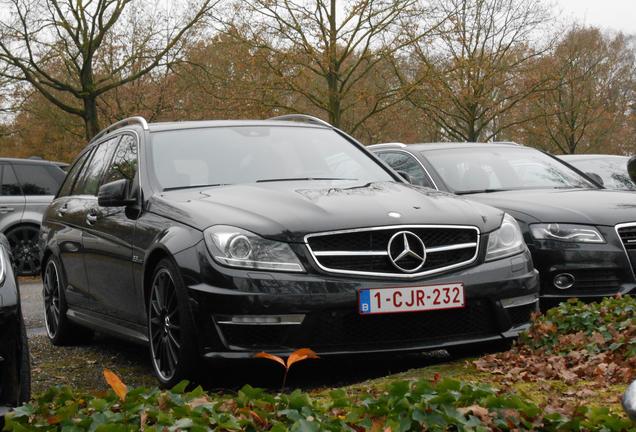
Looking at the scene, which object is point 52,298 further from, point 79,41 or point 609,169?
point 79,41

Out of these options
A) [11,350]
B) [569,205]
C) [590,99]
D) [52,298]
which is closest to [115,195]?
[52,298]

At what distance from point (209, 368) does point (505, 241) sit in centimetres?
179

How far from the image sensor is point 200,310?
527cm

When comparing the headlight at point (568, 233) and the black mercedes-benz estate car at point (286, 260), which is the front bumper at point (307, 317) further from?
the headlight at point (568, 233)

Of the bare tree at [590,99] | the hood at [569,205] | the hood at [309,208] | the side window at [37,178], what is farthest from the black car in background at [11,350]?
the bare tree at [590,99]

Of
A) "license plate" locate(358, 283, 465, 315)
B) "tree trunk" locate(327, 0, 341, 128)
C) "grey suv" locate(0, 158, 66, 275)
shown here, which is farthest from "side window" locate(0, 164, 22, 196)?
"tree trunk" locate(327, 0, 341, 128)

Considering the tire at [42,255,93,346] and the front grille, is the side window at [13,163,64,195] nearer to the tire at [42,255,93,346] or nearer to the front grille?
the tire at [42,255,93,346]

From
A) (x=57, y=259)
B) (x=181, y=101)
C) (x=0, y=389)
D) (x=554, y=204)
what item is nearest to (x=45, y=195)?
(x=57, y=259)

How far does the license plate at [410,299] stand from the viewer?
523 centimetres

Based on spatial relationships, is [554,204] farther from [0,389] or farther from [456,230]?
[0,389]

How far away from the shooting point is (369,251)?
17.5 feet

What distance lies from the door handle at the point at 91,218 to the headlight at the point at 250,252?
191 centimetres

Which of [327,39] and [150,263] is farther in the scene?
[327,39]

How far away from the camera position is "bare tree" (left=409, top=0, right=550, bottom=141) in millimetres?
31109
